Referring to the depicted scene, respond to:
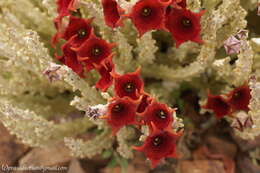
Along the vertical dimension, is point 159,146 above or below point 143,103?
below

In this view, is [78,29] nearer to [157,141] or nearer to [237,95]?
[157,141]

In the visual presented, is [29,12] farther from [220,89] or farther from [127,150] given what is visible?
[220,89]

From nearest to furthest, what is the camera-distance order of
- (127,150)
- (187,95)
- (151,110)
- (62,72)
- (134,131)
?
(151,110) < (62,72) < (127,150) < (134,131) < (187,95)

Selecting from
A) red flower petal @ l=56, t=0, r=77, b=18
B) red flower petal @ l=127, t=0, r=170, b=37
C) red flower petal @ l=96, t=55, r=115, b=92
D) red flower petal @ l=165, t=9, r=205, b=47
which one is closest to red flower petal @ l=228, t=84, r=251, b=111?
red flower petal @ l=165, t=9, r=205, b=47

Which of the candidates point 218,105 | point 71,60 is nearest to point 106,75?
point 71,60

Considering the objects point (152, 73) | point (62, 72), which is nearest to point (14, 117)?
point (62, 72)

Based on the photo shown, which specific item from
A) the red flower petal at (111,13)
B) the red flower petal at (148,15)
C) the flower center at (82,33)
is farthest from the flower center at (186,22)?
the flower center at (82,33)

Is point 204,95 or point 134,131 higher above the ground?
point 204,95
